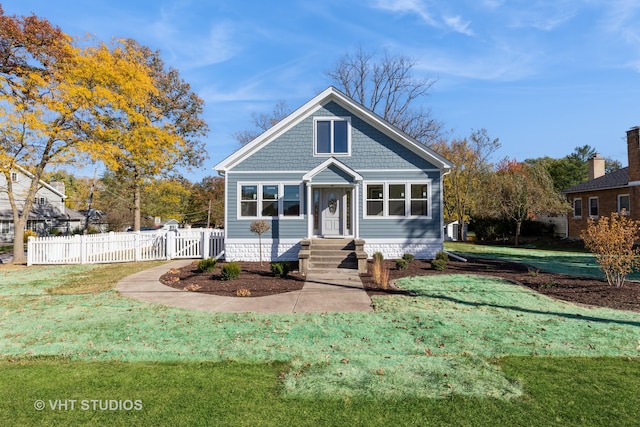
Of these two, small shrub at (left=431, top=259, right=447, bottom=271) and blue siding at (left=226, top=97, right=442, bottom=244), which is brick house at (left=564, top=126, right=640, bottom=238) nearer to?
blue siding at (left=226, top=97, right=442, bottom=244)

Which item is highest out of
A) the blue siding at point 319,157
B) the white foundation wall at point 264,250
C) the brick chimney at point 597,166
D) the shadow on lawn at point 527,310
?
the brick chimney at point 597,166

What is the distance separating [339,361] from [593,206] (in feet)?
87.3

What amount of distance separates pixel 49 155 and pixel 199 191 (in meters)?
31.3

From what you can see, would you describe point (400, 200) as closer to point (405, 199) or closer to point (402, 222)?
point (405, 199)

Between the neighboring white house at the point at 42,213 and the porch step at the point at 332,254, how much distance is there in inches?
1265

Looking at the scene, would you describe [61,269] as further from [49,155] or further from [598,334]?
[598,334]

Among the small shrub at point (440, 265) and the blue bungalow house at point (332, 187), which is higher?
the blue bungalow house at point (332, 187)

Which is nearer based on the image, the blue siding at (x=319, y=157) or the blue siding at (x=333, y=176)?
the blue siding at (x=333, y=176)

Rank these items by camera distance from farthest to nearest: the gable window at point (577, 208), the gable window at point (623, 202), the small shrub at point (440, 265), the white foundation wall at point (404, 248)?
the gable window at point (577, 208)
the gable window at point (623, 202)
the white foundation wall at point (404, 248)
the small shrub at point (440, 265)

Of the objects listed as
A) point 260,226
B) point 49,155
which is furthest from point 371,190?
point 49,155

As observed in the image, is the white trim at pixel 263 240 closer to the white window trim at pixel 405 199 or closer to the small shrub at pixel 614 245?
the white window trim at pixel 405 199

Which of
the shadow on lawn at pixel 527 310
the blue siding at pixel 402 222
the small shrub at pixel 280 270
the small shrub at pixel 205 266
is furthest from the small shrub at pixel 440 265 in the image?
the small shrub at pixel 205 266

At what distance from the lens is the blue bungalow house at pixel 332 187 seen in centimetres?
1436

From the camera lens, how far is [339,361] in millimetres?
4422
